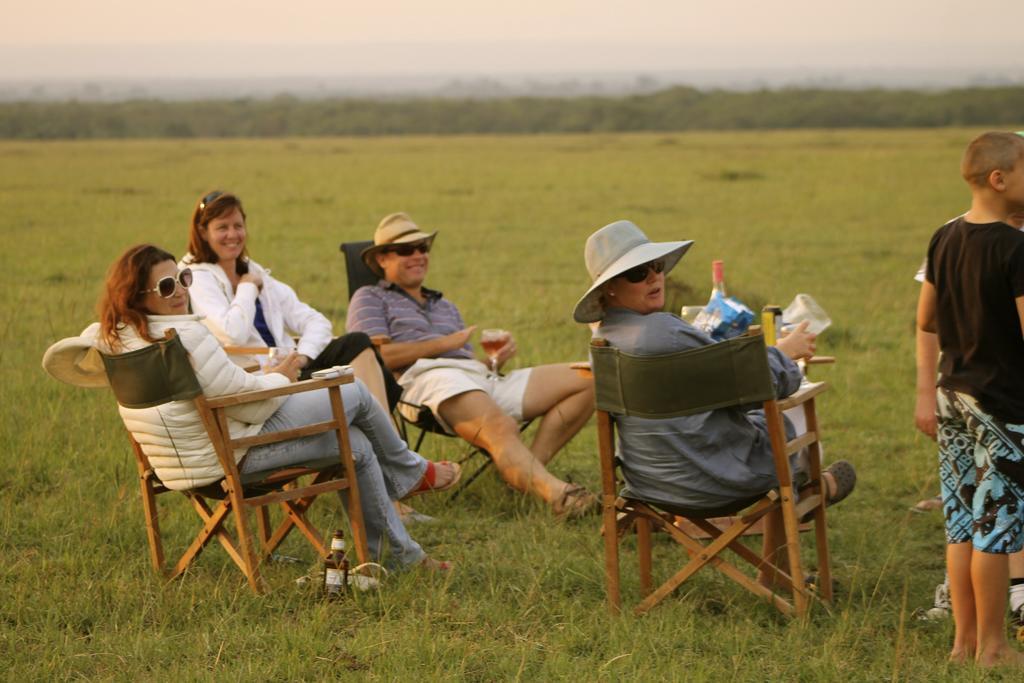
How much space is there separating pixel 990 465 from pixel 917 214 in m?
14.5

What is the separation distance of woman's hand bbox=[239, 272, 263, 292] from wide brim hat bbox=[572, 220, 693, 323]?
1.91 m

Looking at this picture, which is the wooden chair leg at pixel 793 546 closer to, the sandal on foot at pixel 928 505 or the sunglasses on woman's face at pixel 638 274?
the sunglasses on woman's face at pixel 638 274

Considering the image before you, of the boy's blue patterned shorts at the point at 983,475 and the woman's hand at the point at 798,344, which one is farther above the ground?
the woman's hand at the point at 798,344

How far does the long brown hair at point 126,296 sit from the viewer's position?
3.86m

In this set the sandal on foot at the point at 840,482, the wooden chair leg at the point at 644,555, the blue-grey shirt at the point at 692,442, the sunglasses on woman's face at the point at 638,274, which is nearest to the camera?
the blue-grey shirt at the point at 692,442

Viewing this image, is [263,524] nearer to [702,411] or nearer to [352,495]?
[352,495]

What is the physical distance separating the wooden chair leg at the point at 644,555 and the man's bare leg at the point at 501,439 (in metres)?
0.84

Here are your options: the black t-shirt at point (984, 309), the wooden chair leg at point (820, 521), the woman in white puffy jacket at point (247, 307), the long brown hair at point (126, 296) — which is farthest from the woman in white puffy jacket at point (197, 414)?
the black t-shirt at point (984, 309)

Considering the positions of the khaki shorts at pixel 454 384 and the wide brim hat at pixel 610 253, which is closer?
the wide brim hat at pixel 610 253

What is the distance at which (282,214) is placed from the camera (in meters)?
17.3

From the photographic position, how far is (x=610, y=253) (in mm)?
3846

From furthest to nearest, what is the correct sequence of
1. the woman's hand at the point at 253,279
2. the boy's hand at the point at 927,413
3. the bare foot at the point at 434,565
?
the woman's hand at the point at 253,279 < the bare foot at the point at 434,565 < the boy's hand at the point at 927,413

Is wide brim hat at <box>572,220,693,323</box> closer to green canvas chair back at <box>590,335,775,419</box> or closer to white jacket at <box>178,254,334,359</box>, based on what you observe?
green canvas chair back at <box>590,335,775,419</box>

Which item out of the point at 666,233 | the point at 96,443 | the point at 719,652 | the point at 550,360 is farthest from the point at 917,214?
the point at 719,652
